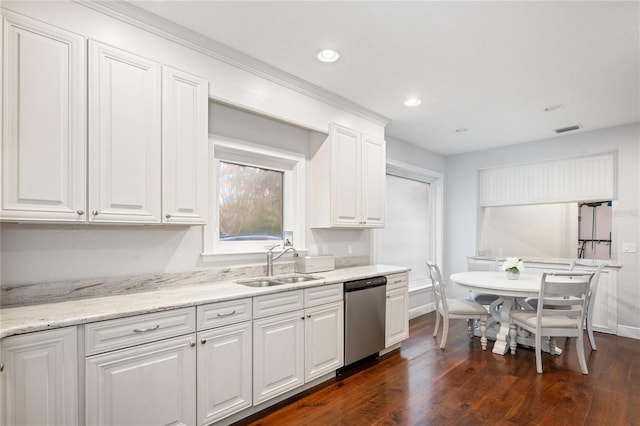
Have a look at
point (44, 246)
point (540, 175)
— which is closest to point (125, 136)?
point (44, 246)

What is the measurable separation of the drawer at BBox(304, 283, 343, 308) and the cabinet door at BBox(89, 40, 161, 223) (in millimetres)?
1300

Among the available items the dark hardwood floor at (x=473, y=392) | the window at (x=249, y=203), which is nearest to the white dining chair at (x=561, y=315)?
the dark hardwood floor at (x=473, y=392)

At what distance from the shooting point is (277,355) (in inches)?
102

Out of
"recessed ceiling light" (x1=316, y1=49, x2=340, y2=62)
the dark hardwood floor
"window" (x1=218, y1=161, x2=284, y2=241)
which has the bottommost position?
the dark hardwood floor

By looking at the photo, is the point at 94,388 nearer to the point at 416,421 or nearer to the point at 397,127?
the point at 416,421

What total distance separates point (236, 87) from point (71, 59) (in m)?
1.15

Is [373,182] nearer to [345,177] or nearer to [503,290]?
[345,177]

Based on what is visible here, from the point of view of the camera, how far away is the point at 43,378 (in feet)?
5.31

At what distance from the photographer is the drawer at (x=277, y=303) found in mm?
2470

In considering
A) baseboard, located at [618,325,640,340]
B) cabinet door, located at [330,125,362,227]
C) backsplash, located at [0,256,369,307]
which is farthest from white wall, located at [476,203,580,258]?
backsplash, located at [0,256,369,307]

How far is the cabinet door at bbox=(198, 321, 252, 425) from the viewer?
2.17 metres

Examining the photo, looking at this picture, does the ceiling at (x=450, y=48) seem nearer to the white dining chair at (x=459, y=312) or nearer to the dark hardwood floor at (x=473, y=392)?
the white dining chair at (x=459, y=312)

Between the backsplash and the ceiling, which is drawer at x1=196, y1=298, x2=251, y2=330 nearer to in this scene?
the backsplash

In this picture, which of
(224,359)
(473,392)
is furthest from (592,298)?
(224,359)
